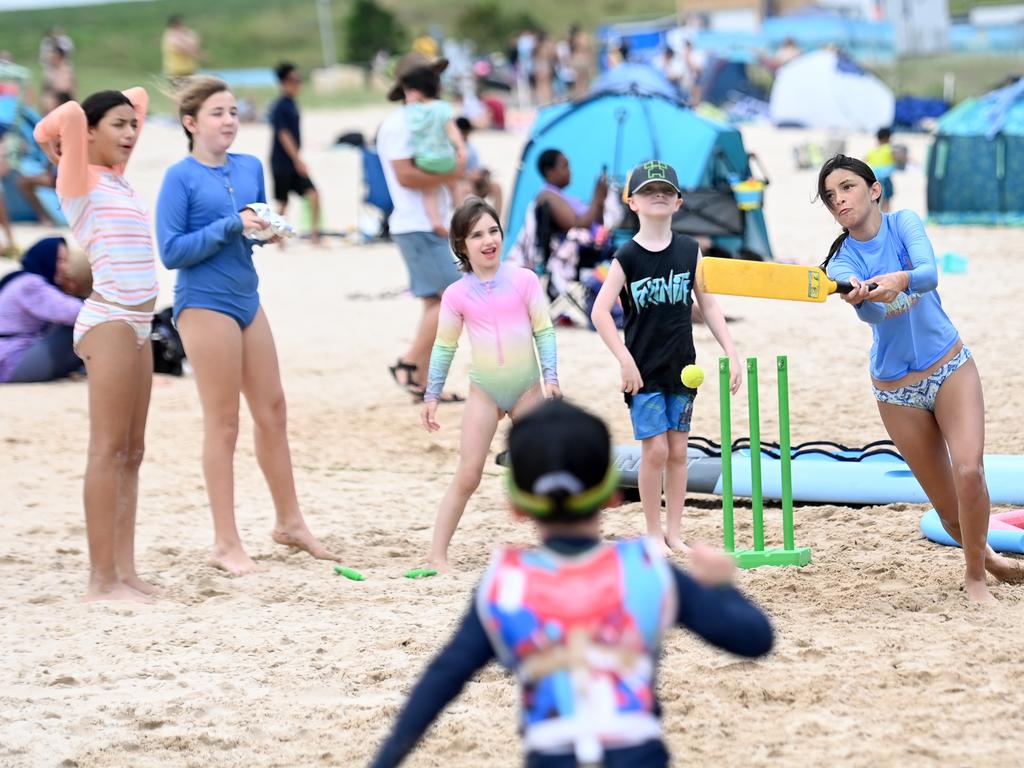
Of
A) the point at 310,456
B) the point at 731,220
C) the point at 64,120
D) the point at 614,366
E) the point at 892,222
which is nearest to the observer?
the point at 892,222

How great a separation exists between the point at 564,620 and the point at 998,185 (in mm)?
16017

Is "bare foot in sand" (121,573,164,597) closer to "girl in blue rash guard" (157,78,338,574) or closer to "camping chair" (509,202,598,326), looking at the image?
"girl in blue rash guard" (157,78,338,574)

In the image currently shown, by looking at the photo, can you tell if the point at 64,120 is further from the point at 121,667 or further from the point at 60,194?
the point at 121,667

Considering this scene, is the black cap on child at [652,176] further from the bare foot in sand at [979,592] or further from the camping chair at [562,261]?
the camping chair at [562,261]

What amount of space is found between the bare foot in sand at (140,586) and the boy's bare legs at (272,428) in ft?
2.22

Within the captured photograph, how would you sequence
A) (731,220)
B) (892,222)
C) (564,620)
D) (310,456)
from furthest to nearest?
(731,220)
(310,456)
(892,222)
(564,620)

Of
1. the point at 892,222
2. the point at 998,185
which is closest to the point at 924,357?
the point at 892,222

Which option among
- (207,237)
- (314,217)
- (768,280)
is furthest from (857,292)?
(314,217)

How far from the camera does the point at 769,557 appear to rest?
5.77 m

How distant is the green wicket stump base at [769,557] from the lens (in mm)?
5734

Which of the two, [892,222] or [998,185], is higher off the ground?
[892,222]

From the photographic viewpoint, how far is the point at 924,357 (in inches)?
195

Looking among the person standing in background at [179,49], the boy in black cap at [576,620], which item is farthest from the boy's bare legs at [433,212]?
the person standing in background at [179,49]

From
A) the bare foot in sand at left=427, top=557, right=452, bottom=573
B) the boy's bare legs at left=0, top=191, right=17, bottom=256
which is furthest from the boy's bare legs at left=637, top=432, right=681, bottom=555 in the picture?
the boy's bare legs at left=0, top=191, right=17, bottom=256
